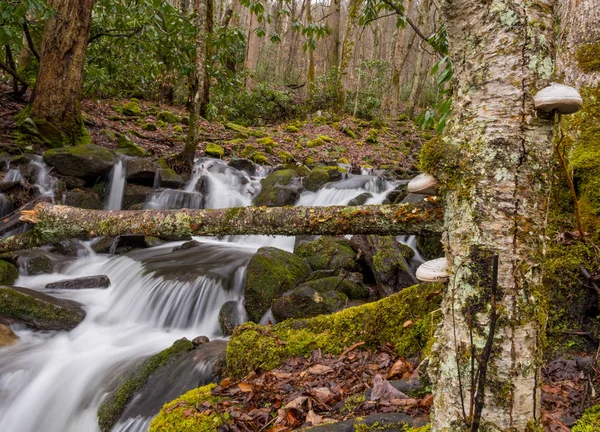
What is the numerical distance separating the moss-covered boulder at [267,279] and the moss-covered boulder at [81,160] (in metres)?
5.57

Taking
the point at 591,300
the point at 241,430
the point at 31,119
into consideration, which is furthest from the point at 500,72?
the point at 31,119

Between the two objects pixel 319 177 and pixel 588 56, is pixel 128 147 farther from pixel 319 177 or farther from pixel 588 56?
pixel 588 56

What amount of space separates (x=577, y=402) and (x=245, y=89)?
62.1ft

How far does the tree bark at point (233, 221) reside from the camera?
5.90ft

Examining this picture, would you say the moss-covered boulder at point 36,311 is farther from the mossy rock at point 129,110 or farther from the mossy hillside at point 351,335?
the mossy rock at point 129,110

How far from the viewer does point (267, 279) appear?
5.95 metres

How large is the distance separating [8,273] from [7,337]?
5.99 ft

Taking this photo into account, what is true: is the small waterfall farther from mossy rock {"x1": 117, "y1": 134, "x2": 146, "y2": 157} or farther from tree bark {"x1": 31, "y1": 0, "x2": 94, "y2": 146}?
tree bark {"x1": 31, "y1": 0, "x2": 94, "y2": 146}

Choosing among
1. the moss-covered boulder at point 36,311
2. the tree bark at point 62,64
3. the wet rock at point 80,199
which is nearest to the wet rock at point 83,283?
the moss-covered boulder at point 36,311

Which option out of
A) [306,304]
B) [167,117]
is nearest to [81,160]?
[167,117]

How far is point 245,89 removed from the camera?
751 inches

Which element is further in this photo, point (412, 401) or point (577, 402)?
point (412, 401)

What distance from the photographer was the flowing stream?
14.3 ft

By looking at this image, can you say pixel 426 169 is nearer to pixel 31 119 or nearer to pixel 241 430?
pixel 241 430
